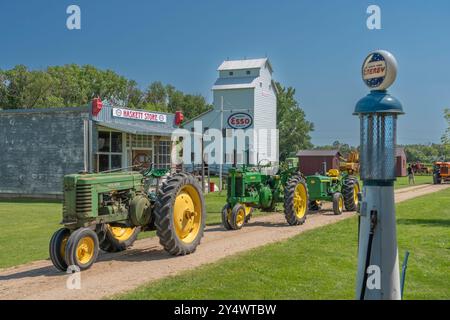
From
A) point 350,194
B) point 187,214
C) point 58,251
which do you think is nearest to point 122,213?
point 187,214

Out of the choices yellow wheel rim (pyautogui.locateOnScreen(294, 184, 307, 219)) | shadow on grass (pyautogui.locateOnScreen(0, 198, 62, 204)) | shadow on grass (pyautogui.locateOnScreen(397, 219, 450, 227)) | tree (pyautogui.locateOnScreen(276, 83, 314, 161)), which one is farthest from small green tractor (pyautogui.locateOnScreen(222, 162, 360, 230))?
tree (pyautogui.locateOnScreen(276, 83, 314, 161))

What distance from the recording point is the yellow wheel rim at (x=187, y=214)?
372 inches

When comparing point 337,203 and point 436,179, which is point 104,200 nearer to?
point 337,203

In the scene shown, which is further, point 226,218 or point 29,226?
point 29,226

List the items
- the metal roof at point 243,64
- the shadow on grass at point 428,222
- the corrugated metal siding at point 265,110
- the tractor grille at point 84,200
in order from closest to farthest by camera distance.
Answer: the tractor grille at point 84,200, the shadow on grass at point 428,222, the corrugated metal siding at point 265,110, the metal roof at point 243,64

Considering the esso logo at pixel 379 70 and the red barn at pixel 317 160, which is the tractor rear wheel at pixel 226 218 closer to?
the esso logo at pixel 379 70

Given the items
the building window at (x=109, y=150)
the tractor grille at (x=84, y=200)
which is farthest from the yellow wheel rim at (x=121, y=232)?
the building window at (x=109, y=150)

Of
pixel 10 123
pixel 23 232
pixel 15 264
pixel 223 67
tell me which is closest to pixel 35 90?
pixel 223 67

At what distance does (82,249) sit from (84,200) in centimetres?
77

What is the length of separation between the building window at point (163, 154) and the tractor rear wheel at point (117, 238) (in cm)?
1634

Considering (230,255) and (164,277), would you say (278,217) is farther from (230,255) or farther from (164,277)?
(164,277)

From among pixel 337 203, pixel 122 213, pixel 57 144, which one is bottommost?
pixel 337 203

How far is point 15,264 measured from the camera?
8852 millimetres

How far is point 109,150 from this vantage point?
2327cm
